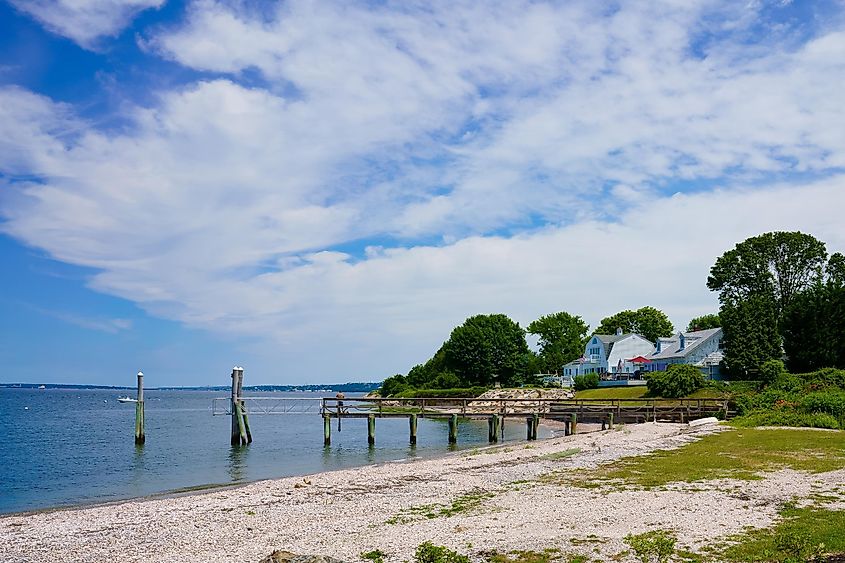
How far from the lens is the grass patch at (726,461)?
1909cm

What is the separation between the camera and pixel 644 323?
121812 mm

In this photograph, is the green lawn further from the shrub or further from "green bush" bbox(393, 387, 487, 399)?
"green bush" bbox(393, 387, 487, 399)

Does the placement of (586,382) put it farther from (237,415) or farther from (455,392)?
(237,415)

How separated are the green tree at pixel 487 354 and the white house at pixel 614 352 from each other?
32.0 feet

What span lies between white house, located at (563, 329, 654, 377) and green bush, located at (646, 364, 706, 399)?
34.5 m

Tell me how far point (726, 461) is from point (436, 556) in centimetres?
1506

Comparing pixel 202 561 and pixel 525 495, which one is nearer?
pixel 202 561

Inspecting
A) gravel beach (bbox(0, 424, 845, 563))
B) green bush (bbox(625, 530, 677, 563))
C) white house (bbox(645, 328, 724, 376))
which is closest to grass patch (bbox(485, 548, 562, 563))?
gravel beach (bbox(0, 424, 845, 563))

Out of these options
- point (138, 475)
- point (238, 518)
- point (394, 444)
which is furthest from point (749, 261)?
point (238, 518)

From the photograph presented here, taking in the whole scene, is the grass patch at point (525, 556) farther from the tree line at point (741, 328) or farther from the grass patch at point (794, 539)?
the tree line at point (741, 328)

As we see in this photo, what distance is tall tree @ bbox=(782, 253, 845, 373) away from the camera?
61500 mm

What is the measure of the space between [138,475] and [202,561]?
2123 centimetres

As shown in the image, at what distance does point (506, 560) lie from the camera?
11.1m

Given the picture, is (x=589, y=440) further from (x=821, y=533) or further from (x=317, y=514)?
(x=821, y=533)
